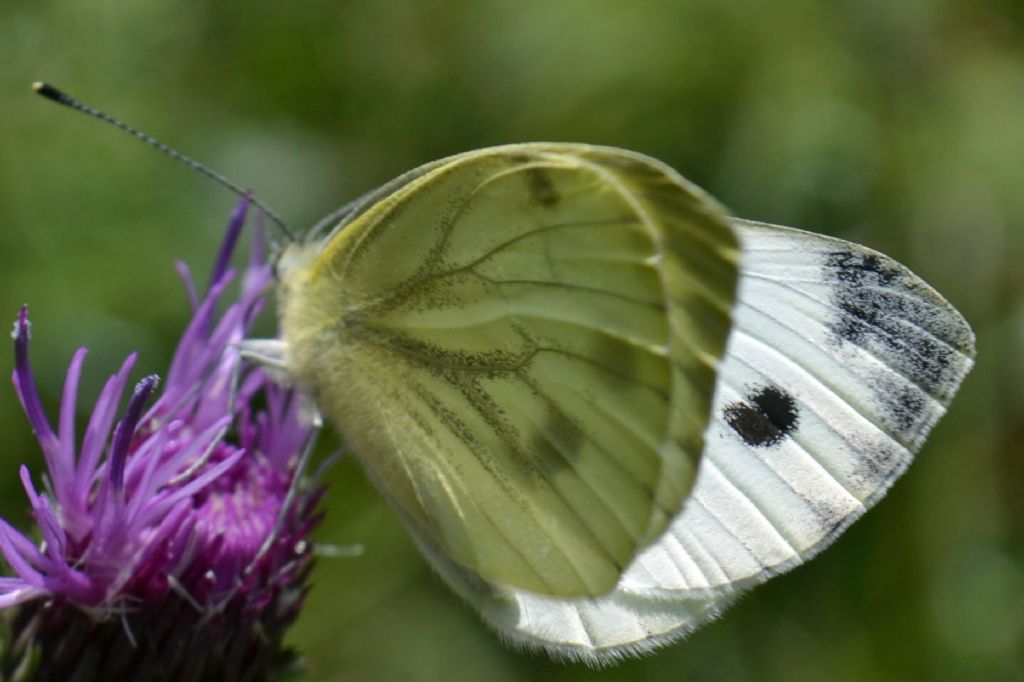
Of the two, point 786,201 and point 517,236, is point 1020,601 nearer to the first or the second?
point 786,201

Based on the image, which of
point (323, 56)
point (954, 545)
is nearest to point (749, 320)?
point (954, 545)

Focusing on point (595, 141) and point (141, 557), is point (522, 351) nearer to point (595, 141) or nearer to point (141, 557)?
point (141, 557)

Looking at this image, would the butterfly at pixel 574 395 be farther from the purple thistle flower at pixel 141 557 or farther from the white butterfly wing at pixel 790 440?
the purple thistle flower at pixel 141 557

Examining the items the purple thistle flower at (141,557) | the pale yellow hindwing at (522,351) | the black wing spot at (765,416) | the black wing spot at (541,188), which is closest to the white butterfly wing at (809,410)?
the black wing spot at (765,416)

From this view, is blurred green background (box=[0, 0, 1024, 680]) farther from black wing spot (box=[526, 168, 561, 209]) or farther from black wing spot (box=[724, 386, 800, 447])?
black wing spot (box=[526, 168, 561, 209])

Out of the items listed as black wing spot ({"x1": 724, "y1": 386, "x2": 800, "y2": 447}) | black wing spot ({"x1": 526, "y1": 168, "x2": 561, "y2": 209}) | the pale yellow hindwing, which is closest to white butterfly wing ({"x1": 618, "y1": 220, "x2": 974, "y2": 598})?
black wing spot ({"x1": 724, "y1": 386, "x2": 800, "y2": 447})

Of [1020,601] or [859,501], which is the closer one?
[859,501]

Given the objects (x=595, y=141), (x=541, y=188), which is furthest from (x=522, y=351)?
(x=595, y=141)
